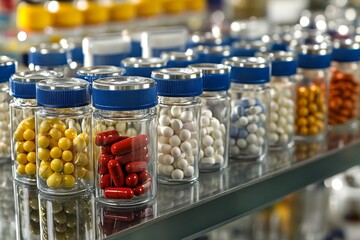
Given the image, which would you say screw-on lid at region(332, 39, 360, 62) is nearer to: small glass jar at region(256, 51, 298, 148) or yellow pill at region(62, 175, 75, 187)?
small glass jar at region(256, 51, 298, 148)

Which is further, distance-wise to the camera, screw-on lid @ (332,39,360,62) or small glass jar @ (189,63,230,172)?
screw-on lid @ (332,39,360,62)

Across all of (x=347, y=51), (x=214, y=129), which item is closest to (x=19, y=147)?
(x=214, y=129)

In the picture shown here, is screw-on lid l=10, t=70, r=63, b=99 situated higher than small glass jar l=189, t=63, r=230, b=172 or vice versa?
screw-on lid l=10, t=70, r=63, b=99

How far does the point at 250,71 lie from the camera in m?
1.24

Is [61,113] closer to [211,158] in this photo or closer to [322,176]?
[211,158]

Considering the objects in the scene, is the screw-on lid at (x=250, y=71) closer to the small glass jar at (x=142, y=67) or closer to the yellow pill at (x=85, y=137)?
the small glass jar at (x=142, y=67)

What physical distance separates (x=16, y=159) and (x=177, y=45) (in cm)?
66

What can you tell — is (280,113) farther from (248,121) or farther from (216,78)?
(216,78)

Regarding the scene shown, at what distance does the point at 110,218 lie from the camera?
3.29 ft

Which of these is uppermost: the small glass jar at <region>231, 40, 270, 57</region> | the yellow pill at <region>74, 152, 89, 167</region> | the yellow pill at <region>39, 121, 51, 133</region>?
the small glass jar at <region>231, 40, 270, 57</region>

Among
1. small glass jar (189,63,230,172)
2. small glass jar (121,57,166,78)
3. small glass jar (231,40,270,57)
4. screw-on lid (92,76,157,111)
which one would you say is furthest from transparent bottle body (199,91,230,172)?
small glass jar (231,40,270,57)

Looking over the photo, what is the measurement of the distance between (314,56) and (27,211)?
2.24 feet

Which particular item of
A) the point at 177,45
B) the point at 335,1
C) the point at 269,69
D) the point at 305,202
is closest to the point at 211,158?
the point at 269,69

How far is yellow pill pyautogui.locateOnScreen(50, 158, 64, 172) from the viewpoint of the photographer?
3.44ft
